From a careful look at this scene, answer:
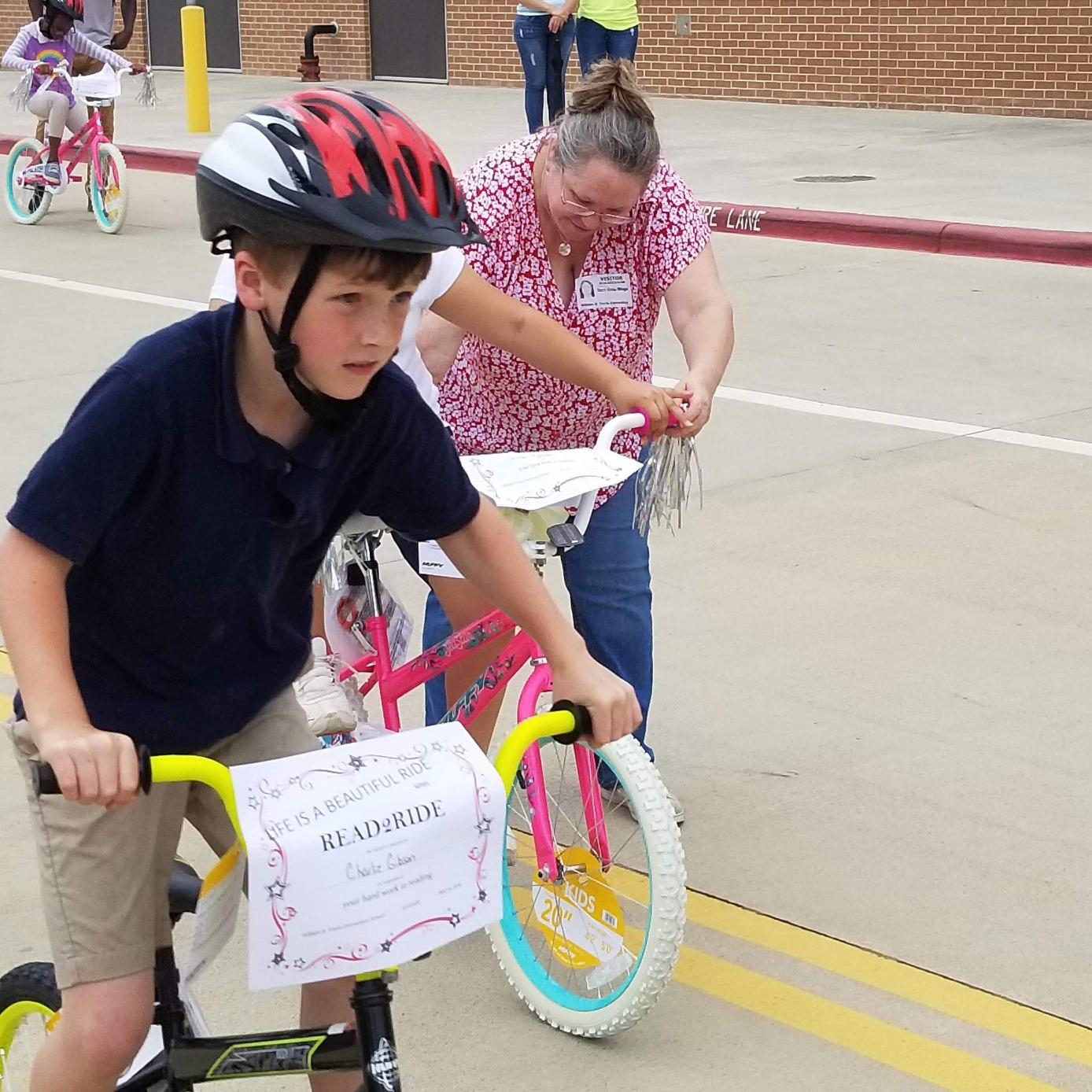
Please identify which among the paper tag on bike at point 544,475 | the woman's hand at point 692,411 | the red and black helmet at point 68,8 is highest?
the red and black helmet at point 68,8

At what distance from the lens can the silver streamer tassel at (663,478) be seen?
374 centimetres

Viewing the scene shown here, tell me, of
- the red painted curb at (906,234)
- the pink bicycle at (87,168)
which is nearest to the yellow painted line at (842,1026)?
the red painted curb at (906,234)

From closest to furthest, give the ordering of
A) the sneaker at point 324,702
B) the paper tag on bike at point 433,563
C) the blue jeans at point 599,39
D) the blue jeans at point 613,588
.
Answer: the sneaker at point 324,702 < the paper tag on bike at point 433,563 < the blue jeans at point 613,588 < the blue jeans at point 599,39

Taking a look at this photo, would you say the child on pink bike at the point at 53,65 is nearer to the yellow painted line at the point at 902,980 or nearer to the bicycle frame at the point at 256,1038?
the yellow painted line at the point at 902,980

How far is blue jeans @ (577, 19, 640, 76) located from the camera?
15133mm

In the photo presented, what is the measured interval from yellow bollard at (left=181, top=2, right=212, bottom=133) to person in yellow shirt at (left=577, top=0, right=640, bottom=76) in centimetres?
470

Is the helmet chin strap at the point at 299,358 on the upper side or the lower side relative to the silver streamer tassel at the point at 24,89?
lower

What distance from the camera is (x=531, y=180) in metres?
3.98

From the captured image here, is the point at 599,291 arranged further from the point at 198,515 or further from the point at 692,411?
the point at 198,515

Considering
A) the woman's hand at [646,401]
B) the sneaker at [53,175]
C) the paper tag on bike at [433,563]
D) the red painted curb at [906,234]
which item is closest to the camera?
the woman's hand at [646,401]

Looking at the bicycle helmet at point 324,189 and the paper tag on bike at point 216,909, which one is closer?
the bicycle helmet at point 324,189

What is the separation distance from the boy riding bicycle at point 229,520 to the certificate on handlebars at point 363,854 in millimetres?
177

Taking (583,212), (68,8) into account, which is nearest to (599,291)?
(583,212)

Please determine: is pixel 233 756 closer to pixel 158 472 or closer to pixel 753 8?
pixel 158 472
